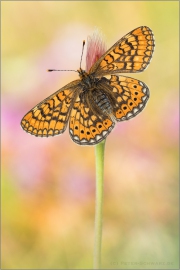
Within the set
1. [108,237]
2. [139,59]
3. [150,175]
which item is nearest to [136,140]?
[150,175]

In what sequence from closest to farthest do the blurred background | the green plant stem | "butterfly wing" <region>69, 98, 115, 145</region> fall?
the green plant stem, "butterfly wing" <region>69, 98, 115, 145</region>, the blurred background

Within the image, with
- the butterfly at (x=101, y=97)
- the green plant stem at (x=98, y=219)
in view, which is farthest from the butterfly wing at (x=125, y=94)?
the green plant stem at (x=98, y=219)

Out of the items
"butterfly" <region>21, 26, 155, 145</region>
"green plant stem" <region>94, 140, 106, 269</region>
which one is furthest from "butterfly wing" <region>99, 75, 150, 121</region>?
"green plant stem" <region>94, 140, 106, 269</region>

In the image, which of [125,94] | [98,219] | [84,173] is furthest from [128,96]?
[84,173]

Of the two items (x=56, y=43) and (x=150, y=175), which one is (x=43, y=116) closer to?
(x=150, y=175)

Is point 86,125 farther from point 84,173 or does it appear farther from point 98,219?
point 84,173

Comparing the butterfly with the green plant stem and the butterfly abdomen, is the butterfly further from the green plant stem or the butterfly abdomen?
the green plant stem
